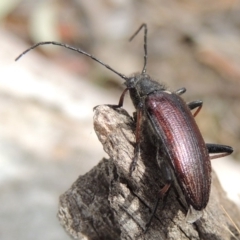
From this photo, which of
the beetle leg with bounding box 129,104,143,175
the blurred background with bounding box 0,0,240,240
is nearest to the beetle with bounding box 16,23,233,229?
the beetle leg with bounding box 129,104,143,175

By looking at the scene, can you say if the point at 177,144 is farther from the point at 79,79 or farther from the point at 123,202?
the point at 79,79

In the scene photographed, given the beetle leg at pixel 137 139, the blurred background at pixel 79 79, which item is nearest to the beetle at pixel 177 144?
the beetle leg at pixel 137 139

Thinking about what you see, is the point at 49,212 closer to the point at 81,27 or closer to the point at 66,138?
the point at 66,138

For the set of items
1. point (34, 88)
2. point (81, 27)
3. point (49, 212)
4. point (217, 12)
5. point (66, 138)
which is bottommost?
point (49, 212)

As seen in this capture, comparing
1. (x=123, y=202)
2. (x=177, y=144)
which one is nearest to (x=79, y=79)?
(x=177, y=144)

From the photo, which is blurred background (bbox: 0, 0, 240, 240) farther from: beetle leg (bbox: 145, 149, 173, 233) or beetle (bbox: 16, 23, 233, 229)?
beetle leg (bbox: 145, 149, 173, 233)

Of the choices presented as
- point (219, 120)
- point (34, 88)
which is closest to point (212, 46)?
point (219, 120)
